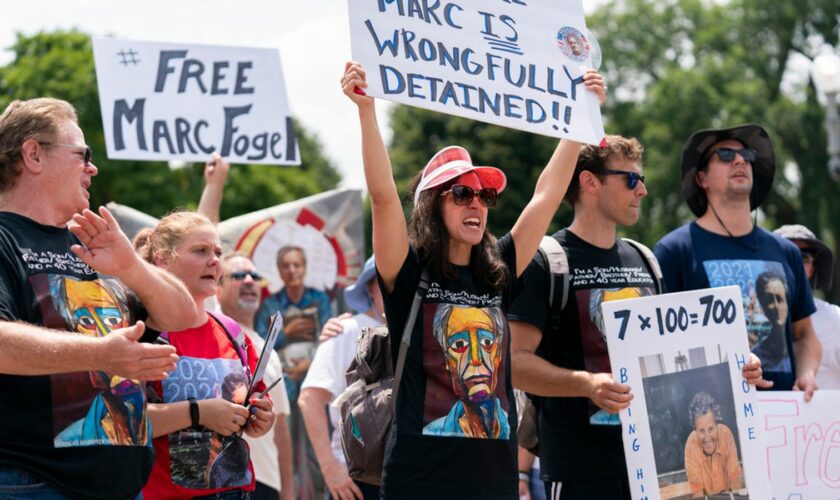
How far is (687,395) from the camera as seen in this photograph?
15.4 feet

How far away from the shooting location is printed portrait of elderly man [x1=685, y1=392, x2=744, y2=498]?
15.3ft

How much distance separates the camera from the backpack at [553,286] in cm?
486

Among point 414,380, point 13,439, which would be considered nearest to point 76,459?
point 13,439

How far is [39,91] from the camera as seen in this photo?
106 ft

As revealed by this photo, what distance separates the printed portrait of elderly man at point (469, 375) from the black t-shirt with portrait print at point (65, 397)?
3.55 ft

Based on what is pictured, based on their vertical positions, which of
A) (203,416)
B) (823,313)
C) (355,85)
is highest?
(355,85)

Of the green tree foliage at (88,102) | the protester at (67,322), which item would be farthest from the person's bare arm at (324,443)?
the green tree foliage at (88,102)

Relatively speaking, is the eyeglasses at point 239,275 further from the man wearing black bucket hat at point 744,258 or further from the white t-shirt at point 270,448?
the man wearing black bucket hat at point 744,258

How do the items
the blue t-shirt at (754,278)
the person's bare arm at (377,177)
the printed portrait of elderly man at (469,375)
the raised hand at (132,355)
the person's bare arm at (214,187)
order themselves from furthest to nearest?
the person's bare arm at (214,187), the blue t-shirt at (754,278), the printed portrait of elderly man at (469,375), the person's bare arm at (377,177), the raised hand at (132,355)

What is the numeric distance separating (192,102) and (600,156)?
11.3 feet

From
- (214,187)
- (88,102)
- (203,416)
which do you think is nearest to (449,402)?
(203,416)

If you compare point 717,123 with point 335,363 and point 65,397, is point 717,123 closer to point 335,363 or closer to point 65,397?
point 335,363

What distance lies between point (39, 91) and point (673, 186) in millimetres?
18575

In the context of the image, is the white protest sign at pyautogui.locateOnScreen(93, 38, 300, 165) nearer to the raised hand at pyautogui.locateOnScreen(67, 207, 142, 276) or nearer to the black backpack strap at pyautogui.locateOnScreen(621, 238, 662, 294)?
the black backpack strap at pyautogui.locateOnScreen(621, 238, 662, 294)
